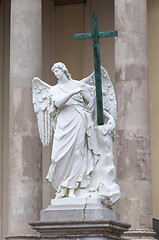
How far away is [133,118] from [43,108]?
28.9 ft

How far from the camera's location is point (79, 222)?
1274 centimetres

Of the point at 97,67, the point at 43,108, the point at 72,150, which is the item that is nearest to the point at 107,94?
the point at 97,67

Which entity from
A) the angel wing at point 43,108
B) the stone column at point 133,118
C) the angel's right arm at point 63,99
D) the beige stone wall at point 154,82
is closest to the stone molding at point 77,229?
the angel's right arm at point 63,99

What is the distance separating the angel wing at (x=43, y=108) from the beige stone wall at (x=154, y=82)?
15233mm

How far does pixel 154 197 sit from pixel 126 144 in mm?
7057

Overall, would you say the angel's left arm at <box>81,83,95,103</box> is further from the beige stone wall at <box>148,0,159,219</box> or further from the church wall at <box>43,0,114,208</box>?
the church wall at <box>43,0,114,208</box>

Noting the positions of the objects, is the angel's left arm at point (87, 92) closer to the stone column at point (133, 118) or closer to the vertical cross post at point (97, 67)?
the vertical cross post at point (97, 67)

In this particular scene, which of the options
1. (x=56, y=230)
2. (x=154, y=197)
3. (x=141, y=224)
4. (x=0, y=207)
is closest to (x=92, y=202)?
(x=56, y=230)

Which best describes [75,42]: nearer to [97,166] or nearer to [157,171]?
[157,171]

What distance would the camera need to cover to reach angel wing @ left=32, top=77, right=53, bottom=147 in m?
14.8

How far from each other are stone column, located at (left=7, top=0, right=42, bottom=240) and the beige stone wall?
6983mm

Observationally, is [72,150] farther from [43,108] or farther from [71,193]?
[43,108]

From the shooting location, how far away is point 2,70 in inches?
1314

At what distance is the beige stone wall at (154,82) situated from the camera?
29844 millimetres
